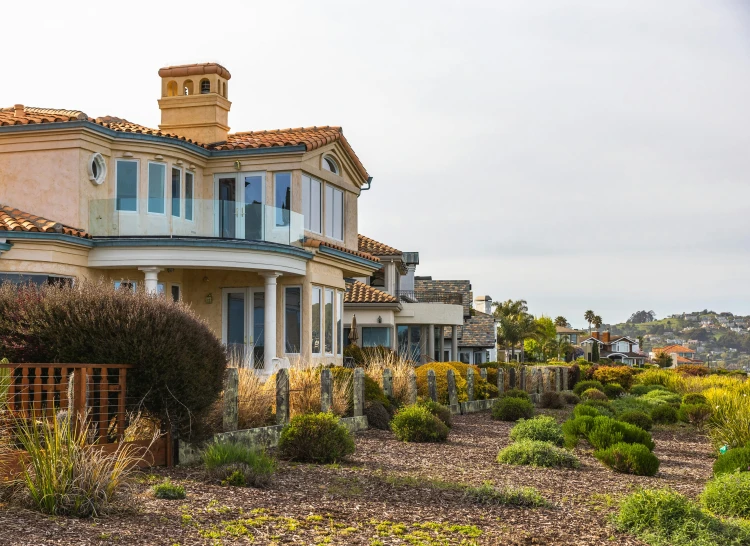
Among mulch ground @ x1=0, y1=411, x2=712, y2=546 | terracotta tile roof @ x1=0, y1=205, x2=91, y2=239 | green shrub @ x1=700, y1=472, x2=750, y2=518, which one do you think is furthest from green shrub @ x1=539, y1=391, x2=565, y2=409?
green shrub @ x1=700, y1=472, x2=750, y2=518

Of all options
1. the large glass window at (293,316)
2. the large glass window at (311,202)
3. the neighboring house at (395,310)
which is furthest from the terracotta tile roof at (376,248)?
the large glass window at (293,316)

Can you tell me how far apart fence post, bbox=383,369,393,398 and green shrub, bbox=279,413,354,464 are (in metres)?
6.77

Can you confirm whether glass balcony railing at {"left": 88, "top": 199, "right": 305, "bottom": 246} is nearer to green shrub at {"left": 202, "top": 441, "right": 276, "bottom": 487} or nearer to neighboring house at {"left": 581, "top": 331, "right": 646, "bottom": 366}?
green shrub at {"left": 202, "top": 441, "right": 276, "bottom": 487}

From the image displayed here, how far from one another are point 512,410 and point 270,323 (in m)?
6.10

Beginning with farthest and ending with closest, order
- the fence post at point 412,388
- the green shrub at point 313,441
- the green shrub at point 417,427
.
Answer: the fence post at point 412,388, the green shrub at point 417,427, the green shrub at point 313,441

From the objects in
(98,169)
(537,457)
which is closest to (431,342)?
(98,169)

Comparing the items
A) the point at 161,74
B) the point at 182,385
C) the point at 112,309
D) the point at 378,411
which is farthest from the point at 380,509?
the point at 161,74

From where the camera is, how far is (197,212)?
2153cm

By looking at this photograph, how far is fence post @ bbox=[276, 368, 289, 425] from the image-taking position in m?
14.3

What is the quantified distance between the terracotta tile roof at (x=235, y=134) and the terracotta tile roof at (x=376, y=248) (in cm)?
1057

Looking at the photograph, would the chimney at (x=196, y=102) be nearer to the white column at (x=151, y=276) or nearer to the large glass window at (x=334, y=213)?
the large glass window at (x=334, y=213)

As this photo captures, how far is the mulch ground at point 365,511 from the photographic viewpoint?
7465 mm

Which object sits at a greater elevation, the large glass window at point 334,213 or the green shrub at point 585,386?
the large glass window at point 334,213

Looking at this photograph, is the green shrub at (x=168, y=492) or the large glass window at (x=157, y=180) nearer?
the green shrub at (x=168, y=492)
